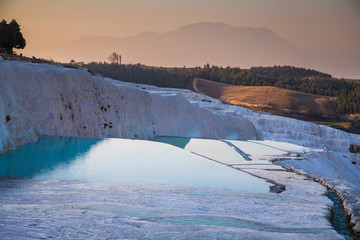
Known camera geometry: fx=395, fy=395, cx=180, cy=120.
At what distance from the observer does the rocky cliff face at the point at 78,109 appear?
17.2 m

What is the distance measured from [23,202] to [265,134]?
46.3 m

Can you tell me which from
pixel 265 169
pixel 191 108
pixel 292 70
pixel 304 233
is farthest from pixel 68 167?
pixel 292 70

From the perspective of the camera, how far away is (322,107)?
104125mm

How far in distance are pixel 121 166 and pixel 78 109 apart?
1013cm

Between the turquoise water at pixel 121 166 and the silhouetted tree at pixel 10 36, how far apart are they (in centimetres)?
3116

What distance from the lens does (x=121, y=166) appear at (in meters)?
13.4

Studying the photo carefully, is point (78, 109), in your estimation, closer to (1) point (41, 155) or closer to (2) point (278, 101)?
(1) point (41, 155)

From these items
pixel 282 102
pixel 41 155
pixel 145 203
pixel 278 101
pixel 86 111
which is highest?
pixel 278 101

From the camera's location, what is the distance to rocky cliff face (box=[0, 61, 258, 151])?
17188 mm

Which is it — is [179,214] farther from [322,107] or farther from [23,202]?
[322,107]

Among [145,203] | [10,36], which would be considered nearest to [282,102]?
[10,36]

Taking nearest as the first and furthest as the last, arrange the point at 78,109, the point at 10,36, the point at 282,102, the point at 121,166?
the point at 121,166
the point at 78,109
the point at 10,36
the point at 282,102

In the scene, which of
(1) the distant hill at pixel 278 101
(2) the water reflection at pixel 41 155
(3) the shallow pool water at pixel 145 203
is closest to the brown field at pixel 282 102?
(1) the distant hill at pixel 278 101

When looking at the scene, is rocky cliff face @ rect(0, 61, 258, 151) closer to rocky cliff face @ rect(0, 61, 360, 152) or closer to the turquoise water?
rocky cliff face @ rect(0, 61, 360, 152)
